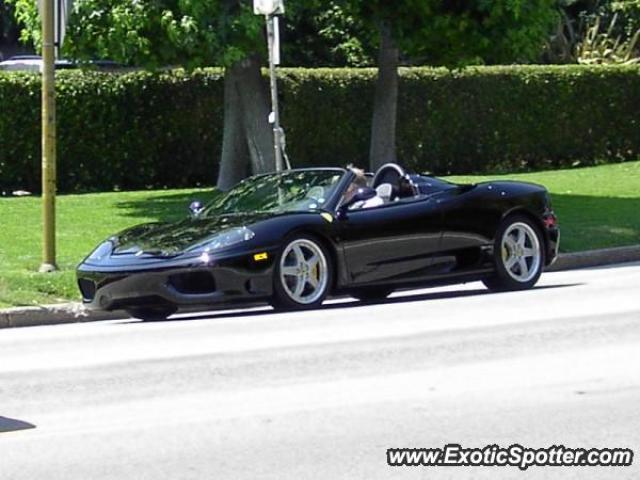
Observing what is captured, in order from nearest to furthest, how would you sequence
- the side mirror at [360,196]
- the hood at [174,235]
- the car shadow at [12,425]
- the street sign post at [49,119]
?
the car shadow at [12,425], the hood at [174,235], the side mirror at [360,196], the street sign post at [49,119]

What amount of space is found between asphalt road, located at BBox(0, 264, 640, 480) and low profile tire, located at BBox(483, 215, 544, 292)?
102cm

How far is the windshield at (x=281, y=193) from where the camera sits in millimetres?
14180

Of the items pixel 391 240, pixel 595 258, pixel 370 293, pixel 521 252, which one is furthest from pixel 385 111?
pixel 391 240

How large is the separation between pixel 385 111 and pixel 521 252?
37.2 feet

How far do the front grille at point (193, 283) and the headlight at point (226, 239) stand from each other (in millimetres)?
251

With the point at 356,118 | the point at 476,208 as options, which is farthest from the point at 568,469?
the point at 356,118

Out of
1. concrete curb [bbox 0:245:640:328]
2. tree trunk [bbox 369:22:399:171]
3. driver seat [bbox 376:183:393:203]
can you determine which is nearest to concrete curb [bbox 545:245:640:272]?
driver seat [bbox 376:183:393:203]

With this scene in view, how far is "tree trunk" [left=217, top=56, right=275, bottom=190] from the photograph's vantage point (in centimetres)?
2423

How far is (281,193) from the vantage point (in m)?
14.5

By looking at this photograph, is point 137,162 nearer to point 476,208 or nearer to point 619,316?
point 476,208

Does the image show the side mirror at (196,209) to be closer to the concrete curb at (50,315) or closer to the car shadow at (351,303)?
the car shadow at (351,303)

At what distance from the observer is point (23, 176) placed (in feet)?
86.8

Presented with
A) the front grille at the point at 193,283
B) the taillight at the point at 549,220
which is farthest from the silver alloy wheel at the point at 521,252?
the front grille at the point at 193,283

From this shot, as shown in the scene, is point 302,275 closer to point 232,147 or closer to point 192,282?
point 192,282
